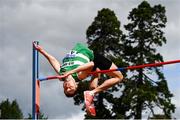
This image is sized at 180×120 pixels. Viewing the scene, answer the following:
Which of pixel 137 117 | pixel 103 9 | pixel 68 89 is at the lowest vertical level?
pixel 68 89

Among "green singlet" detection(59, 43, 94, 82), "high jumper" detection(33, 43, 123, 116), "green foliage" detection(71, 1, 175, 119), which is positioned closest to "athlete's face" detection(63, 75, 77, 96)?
"high jumper" detection(33, 43, 123, 116)

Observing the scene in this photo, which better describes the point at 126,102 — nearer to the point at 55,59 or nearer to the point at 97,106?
the point at 97,106

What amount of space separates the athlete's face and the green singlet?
0.31 meters

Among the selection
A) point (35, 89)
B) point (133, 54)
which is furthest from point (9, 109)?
point (35, 89)

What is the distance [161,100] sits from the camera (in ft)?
112

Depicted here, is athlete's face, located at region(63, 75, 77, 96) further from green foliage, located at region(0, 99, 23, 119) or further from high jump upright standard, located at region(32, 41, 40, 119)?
green foliage, located at region(0, 99, 23, 119)

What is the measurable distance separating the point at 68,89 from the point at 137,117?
22788 millimetres

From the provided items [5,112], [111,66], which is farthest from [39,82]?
[5,112]

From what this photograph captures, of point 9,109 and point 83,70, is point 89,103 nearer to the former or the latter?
point 83,70

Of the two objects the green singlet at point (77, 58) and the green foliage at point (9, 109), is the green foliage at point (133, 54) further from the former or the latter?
the green singlet at point (77, 58)

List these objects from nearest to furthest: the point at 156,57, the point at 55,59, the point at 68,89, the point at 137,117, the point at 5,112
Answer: the point at 68,89 → the point at 55,59 → the point at 137,117 → the point at 156,57 → the point at 5,112

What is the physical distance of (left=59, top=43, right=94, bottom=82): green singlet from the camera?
414 inches

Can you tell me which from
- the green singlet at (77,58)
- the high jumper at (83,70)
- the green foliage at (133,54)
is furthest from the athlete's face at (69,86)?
the green foliage at (133,54)

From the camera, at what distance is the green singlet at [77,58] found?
1052 cm
